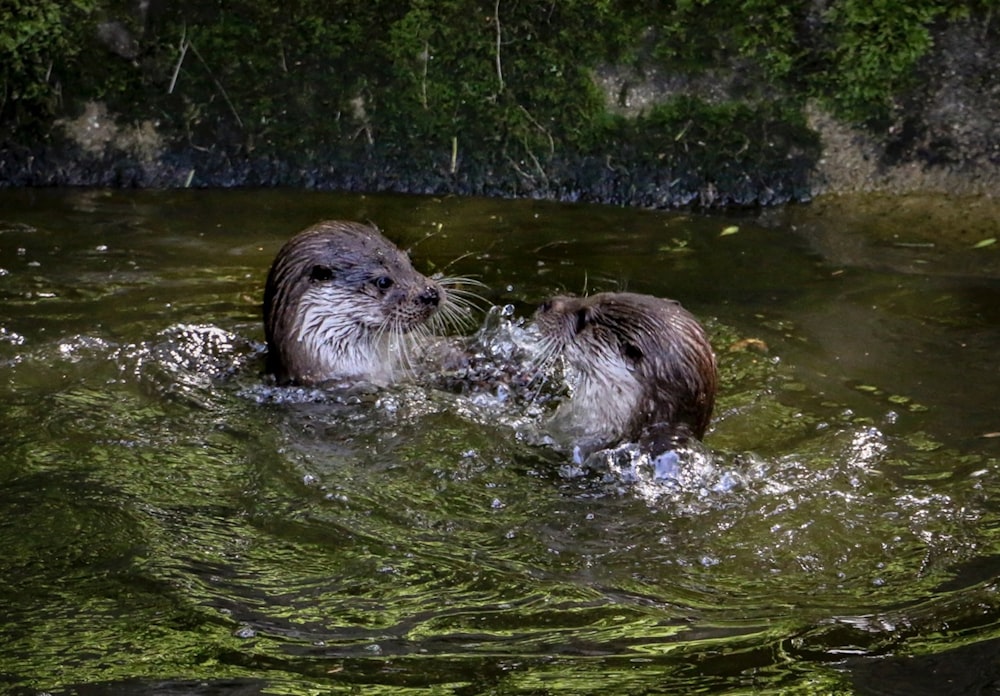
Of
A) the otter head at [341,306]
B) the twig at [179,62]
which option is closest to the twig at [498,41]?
the twig at [179,62]

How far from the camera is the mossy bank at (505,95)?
22.6 ft

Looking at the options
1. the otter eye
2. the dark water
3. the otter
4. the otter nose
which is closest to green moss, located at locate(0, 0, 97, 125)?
the dark water

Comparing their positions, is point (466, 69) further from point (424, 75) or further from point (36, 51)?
point (36, 51)

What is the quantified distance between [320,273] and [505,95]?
2.69 meters

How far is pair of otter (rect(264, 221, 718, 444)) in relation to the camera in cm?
406

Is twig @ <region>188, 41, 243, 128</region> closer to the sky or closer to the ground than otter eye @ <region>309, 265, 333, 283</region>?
closer to the sky

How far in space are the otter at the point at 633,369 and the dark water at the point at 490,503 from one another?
0.17m

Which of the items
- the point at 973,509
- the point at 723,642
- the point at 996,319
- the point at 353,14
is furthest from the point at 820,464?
the point at 353,14

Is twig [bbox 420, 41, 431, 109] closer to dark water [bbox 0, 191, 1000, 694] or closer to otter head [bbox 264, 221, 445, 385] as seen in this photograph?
dark water [bbox 0, 191, 1000, 694]

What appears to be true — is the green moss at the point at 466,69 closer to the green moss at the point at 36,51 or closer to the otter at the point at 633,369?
the green moss at the point at 36,51

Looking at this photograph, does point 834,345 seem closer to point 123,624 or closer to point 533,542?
point 533,542

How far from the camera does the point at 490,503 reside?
3768mm

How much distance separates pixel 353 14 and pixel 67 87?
1.64 meters

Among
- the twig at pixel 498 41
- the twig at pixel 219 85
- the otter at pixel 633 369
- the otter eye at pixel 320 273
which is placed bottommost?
the otter at pixel 633 369
